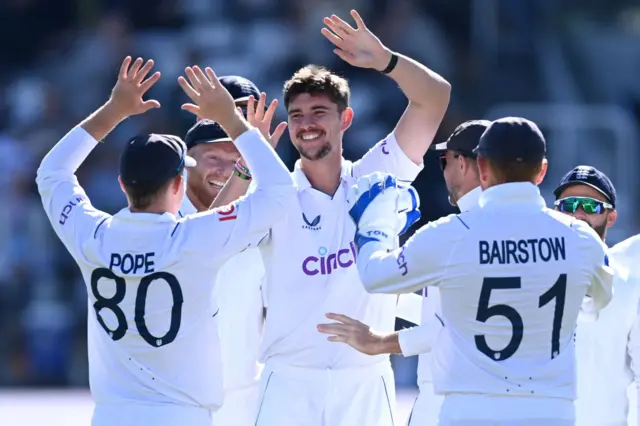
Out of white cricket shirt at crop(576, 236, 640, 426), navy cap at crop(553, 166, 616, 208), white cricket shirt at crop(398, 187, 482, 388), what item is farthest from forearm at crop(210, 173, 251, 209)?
white cricket shirt at crop(576, 236, 640, 426)

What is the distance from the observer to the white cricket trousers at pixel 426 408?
18.1 feet

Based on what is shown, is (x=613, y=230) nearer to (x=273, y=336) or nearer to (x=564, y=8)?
(x=564, y=8)

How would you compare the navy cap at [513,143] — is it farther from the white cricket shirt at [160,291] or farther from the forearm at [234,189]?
the forearm at [234,189]

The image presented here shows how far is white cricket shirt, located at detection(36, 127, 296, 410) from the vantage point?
494 cm

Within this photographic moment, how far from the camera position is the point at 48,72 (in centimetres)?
1526

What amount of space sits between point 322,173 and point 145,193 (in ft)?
3.39

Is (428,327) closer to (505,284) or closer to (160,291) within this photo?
(505,284)

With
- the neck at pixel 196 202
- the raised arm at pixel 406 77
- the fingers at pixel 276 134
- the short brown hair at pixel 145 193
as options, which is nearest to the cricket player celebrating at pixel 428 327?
the raised arm at pixel 406 77

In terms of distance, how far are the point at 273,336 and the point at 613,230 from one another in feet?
26.0

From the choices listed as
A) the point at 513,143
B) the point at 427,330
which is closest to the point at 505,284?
the point at 513,143

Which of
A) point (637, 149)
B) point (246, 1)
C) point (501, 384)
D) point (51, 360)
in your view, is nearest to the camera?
point (501, 384)

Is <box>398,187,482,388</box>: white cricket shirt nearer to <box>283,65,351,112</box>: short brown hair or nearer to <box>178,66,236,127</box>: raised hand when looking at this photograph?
<box>283,65,351,112</box>: short brown hair

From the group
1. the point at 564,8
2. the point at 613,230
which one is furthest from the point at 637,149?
the point at 564,8

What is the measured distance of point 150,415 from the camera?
4941mm
